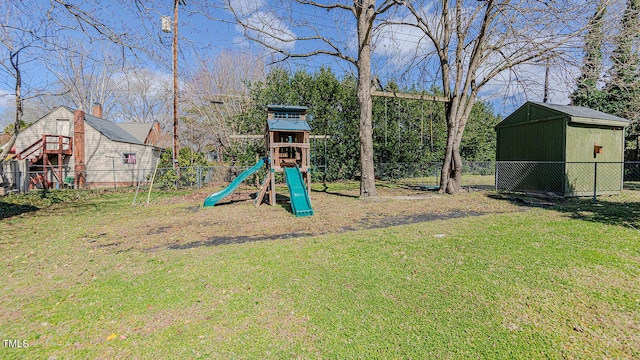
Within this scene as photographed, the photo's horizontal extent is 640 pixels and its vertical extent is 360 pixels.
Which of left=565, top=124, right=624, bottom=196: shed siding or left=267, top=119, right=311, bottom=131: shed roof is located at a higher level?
left=267, top=119, right=311, bottom=131: shed roof

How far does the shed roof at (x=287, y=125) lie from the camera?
9172 millimetres

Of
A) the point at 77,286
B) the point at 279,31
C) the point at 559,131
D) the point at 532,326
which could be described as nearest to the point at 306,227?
the point at 77,286

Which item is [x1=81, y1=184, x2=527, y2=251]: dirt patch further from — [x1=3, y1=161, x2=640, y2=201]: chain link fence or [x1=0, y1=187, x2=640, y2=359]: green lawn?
[x1=3, y1=161, x2=640, y2=201]: chain link fence

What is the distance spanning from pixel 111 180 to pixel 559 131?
23415 millimetres

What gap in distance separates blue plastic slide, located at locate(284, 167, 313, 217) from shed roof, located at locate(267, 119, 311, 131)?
4.25 feet

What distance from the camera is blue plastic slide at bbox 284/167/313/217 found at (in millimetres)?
7269

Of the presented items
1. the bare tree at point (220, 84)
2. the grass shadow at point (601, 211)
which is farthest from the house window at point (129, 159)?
the grass shadow at point (601, 211)

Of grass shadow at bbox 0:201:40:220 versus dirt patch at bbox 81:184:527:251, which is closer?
dirt patch at bbox 81:184:527:251

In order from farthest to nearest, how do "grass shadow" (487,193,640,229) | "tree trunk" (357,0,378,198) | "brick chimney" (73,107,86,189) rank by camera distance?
"brick chimney" (73,107,86,189) < "tree trunk" (357,0,378,198) < "grass shadow" (487,193,640,229)

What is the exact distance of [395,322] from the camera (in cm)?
243

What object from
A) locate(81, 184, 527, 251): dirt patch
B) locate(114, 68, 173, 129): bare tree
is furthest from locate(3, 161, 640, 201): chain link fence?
locate(114, 68, 173, 129): bare tree

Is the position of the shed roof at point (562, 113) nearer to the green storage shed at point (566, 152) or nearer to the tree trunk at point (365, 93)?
the green storage shed at point (566, 152)

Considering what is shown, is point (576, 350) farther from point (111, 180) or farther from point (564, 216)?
point (111, 180)

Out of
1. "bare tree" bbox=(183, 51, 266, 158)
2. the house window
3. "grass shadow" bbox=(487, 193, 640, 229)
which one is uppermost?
"bare tree" bbox=(183, 51, 266, 158)
